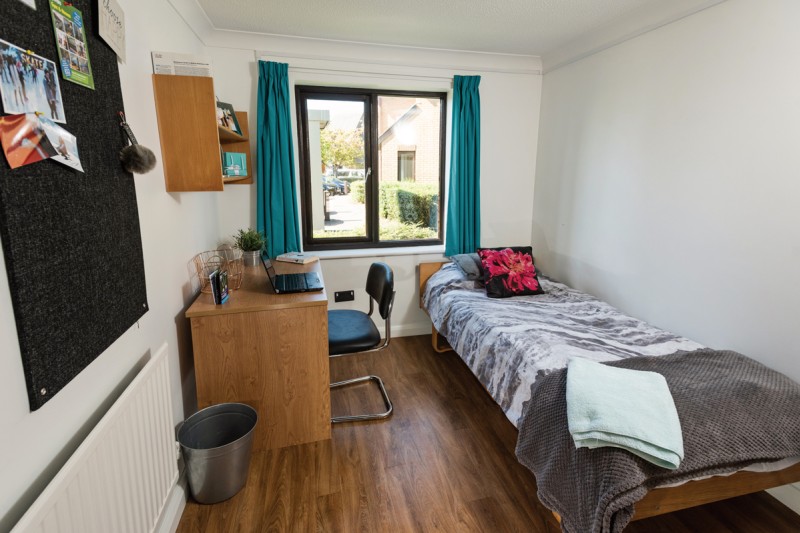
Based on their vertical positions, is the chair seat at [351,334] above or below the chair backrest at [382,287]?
below

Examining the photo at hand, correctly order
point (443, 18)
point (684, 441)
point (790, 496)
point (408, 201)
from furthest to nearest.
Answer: point (408, 201) → point (443, 18) → point (790, 496) → point (684, 441)

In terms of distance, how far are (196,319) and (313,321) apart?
529mm

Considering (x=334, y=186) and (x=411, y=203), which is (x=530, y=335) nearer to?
(x=411, y=203)

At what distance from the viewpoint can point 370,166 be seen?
339 centimetres

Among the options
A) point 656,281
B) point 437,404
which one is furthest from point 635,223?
point 437,404

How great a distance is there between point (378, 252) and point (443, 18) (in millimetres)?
1716

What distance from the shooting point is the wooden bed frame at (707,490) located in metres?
1.37

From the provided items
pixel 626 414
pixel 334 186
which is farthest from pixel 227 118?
pixel 626 414

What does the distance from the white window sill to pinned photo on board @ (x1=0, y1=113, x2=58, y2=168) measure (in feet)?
7.73

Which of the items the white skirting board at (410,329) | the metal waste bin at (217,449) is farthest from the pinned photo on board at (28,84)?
the white skirting board at (410,329)

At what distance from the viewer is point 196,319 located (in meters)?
1.87

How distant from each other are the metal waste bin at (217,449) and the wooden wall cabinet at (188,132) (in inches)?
41.7

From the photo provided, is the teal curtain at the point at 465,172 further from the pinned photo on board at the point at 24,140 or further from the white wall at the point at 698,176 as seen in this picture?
the pinned photo on board at the point at 24,140

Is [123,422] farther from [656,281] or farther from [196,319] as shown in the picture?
[656,281]
